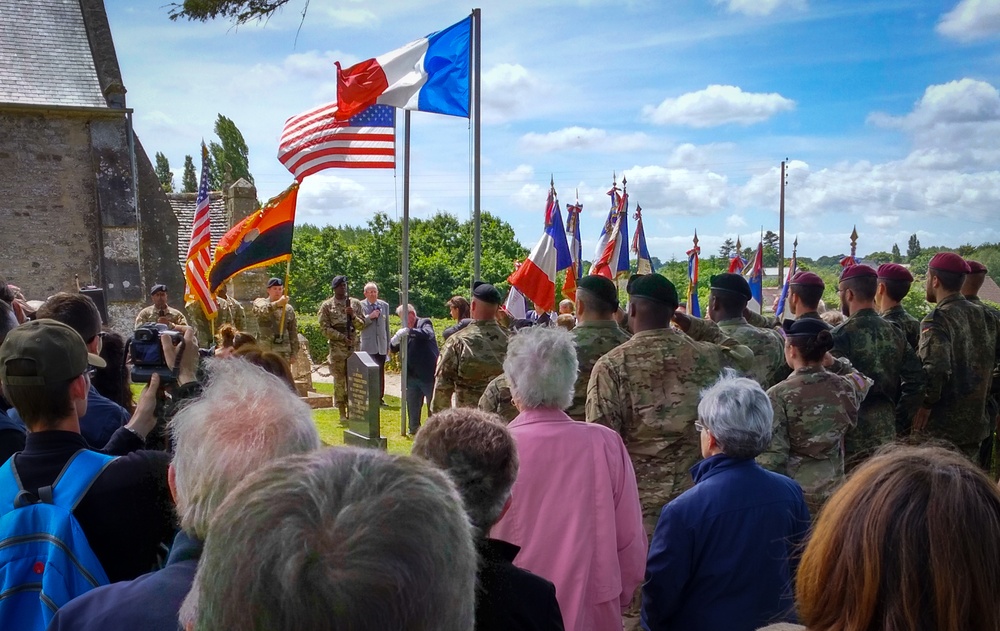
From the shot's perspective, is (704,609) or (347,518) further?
(704,609)

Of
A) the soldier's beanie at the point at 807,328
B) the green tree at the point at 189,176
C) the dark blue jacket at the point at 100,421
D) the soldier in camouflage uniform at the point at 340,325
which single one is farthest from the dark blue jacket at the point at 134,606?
the green tree at the point at 189,176

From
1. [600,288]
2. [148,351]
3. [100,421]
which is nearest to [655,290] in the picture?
[600,288]

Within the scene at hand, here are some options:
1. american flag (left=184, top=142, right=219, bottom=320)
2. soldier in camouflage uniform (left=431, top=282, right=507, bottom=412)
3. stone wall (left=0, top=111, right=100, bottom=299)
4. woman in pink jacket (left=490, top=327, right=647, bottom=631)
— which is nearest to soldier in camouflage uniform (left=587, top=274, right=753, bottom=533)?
woman in pink jacket (left=490, top=327, right=647, bottom=631)

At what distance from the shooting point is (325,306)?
12.7 m

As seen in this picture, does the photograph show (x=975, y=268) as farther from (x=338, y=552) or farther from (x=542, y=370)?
(x=338, y=552)

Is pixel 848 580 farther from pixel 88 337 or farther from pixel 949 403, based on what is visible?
pixel 949 403

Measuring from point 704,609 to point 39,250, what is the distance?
61.2 ft

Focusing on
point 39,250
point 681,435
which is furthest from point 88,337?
point 39,250

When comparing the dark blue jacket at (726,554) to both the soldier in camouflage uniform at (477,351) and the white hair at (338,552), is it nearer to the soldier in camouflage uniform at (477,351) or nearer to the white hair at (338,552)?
the white hair at (338,552)

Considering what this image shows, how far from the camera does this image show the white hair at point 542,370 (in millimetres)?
3361

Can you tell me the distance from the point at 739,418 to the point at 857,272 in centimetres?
318

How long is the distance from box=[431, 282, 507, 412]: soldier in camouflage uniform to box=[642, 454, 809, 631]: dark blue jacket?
372 centimetres

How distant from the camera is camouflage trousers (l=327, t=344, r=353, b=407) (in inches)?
501

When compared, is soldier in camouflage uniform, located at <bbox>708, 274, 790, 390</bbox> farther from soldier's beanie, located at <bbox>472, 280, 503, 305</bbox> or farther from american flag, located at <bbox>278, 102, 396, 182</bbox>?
american flag, located at <bbox>278, 102, 396, 182</bbox>
